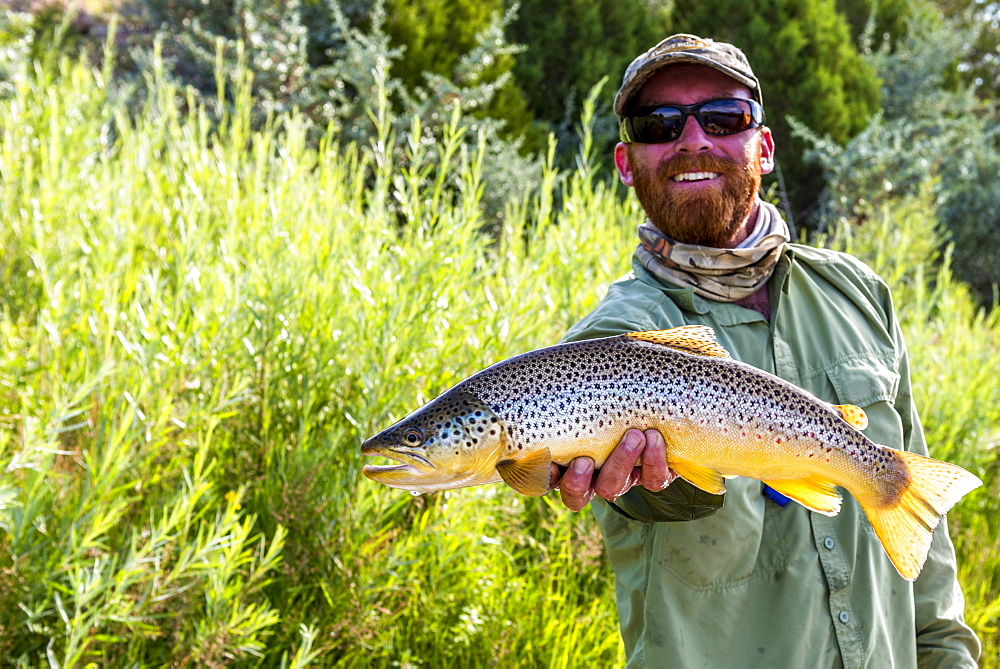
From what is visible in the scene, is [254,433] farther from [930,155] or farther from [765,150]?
[930,155]

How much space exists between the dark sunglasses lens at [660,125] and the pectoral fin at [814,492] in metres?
1.22

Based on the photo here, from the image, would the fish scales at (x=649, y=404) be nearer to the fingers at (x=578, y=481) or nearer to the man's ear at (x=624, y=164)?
the fingers at (x=578, y=481)

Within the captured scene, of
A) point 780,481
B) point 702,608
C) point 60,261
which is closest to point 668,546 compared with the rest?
point 702,608

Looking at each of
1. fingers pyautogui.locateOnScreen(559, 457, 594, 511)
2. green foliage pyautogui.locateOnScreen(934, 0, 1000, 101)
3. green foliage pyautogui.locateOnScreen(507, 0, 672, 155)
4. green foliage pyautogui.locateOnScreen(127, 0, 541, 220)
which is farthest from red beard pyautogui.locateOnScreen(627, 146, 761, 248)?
green foliage pyautogui.locateOnScreen(934, 0, 1000, 101)

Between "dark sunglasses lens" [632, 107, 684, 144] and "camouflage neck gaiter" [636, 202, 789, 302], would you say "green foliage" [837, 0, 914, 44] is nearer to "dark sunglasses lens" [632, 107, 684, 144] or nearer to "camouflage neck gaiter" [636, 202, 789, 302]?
"dark sunglasses lens" [632, 107, 684, 144]

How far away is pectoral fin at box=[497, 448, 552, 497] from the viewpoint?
5.80 feet

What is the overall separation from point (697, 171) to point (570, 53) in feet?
27.4

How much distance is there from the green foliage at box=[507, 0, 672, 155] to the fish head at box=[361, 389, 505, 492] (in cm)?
835

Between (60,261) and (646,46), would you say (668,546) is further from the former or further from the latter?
(646,46)

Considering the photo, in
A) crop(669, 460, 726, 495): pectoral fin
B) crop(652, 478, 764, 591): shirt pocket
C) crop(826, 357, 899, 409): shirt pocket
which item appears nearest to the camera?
crop(669, 460, 726, 495): pectoral fin

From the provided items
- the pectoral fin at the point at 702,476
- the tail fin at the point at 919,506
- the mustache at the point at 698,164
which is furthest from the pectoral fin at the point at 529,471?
the mustache at the point at 698,164

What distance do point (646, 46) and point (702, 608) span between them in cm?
1000

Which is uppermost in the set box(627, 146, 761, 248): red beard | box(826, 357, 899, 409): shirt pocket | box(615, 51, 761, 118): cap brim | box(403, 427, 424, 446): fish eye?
box(615, 51, 761, 118): cap brim

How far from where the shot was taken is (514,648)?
3.53 meters
